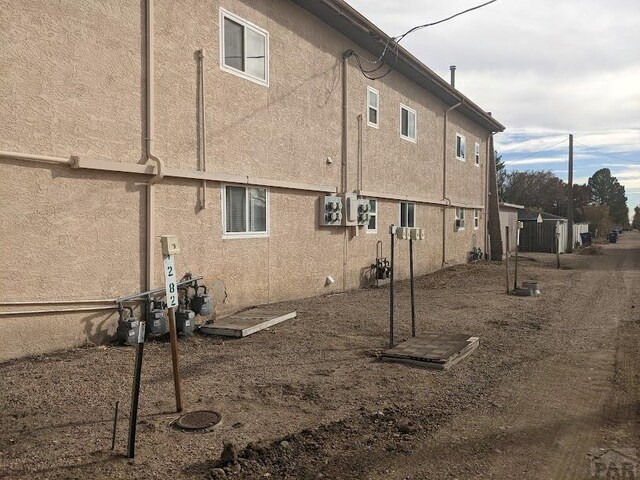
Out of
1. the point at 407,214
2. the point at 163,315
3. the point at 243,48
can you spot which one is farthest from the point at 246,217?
the point at 407,214

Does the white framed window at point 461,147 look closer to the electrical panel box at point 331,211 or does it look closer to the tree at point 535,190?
the electrical panel box at point 331,211

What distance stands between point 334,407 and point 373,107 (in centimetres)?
1080

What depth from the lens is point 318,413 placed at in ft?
15.6

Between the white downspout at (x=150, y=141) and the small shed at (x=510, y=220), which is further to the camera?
the small shed at (x=510, y=220)

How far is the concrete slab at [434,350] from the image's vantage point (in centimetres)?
624

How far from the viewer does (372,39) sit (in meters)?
13.0

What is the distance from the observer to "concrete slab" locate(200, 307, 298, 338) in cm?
754

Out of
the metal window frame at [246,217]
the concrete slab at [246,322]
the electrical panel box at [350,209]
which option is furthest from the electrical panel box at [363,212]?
the concrete slab at [246,322]

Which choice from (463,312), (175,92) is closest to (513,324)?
(463,312)

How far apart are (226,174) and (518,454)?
6458 millimetres

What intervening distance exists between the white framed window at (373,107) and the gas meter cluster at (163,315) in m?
7.85

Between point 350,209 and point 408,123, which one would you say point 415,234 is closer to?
point 350,209

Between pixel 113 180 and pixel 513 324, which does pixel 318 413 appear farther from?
pixel 513 324

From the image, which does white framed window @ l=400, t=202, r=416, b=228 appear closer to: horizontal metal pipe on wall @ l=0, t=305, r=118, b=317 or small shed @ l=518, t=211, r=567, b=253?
horizontal metal pipe on wall @ l=0, t=305, r=118, b=317
